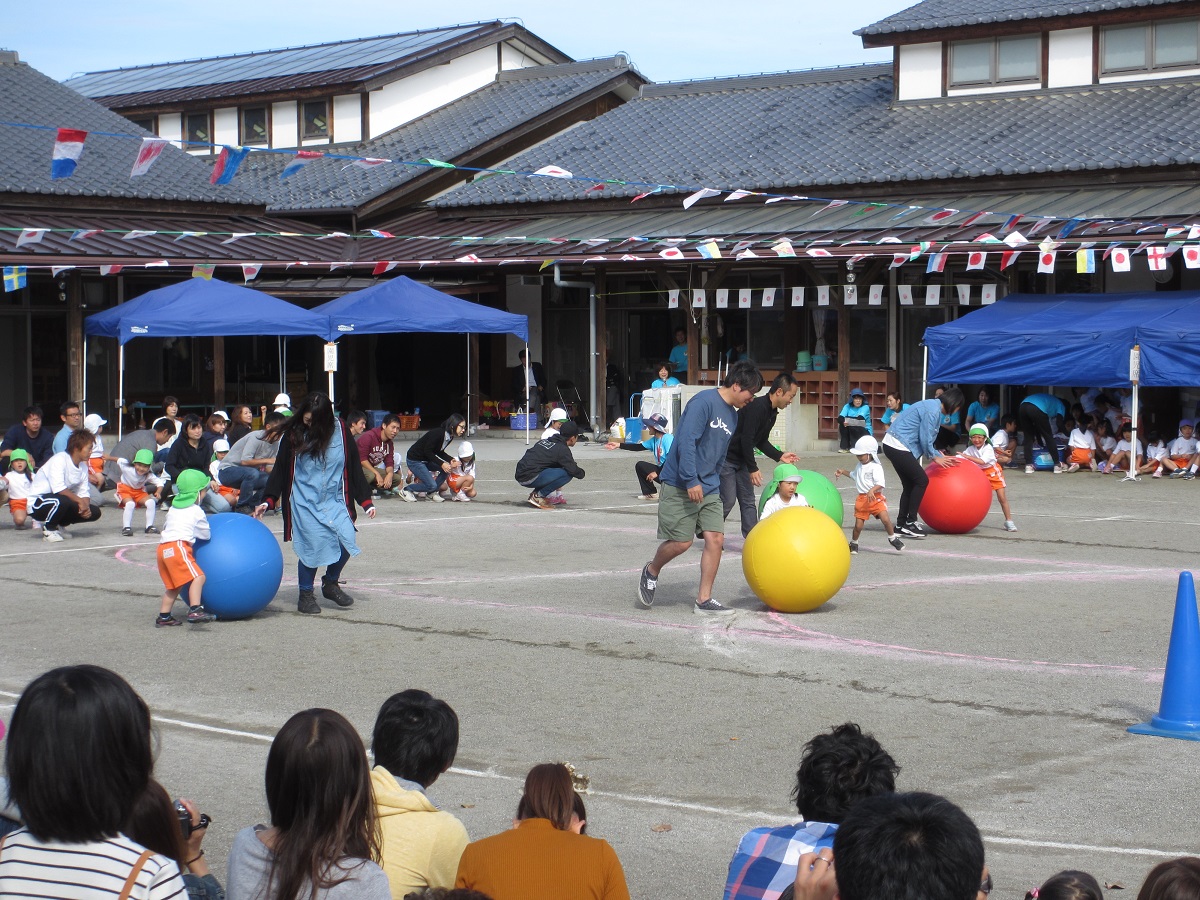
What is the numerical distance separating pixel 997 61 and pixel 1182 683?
22.4 metres

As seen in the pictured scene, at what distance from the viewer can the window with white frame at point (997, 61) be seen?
87.9ft

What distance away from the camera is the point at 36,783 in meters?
2.80

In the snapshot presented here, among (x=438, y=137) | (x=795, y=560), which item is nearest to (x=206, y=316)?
(x=438, y=137)

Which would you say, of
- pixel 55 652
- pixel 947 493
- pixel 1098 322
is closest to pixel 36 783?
pixel 55 652

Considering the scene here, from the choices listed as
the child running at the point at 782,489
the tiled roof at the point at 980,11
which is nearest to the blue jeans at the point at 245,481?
the child running at the point at 782,489

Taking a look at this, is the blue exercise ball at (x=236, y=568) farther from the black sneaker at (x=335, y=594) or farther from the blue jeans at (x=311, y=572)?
the black sneaker at (x=335, y=594)

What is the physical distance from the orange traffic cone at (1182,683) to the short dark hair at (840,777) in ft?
11.9

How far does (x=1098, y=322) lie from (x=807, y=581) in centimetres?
1219

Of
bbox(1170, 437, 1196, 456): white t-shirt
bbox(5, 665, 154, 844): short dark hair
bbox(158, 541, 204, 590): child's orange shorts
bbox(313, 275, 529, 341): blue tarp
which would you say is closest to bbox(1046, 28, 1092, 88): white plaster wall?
bbox(1170, 437, 1196, 456): white t-shirt

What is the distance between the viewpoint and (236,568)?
31.5 feet

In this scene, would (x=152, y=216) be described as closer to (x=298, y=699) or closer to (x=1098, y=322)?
→ (x=1098, y=322)

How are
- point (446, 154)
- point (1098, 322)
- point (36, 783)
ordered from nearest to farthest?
point (36, 783) < point (1098, 322) < point (446, 154)

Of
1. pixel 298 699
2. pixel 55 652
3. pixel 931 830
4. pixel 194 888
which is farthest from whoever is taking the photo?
pixel 55 652

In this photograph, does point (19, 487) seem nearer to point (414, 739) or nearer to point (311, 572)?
point (311, 572)
